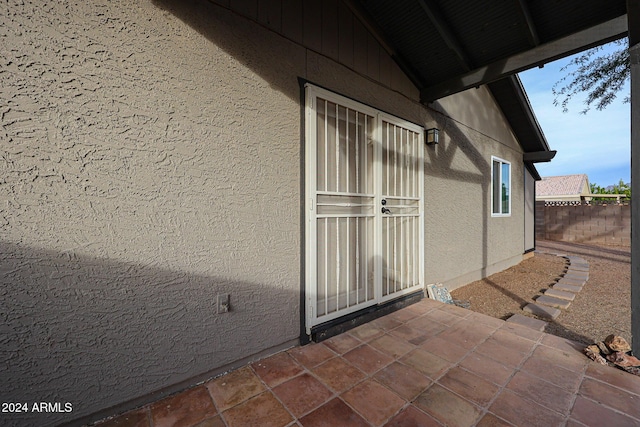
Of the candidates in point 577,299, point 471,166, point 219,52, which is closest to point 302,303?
point 219,52

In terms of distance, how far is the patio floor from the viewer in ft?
5.25

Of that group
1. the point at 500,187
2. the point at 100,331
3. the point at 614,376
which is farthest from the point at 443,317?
the point at 500,187

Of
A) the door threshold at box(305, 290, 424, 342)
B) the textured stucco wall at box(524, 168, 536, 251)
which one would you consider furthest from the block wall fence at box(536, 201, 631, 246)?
the door threshold at box(305, 290, 424, 342)

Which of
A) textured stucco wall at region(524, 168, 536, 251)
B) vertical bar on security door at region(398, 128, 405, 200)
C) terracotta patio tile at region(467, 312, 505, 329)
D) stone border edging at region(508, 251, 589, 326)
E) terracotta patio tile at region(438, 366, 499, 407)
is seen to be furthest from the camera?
textured stucco wall at region(524, 168, 536, 251)

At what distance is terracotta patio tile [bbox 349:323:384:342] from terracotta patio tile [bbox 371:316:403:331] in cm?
7

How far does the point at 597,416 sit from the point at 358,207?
90.9 inches

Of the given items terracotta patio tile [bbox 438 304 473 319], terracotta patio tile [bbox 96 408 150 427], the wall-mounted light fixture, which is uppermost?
the wall-mounted light fixture

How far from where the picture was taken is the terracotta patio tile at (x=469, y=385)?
5.83 ft

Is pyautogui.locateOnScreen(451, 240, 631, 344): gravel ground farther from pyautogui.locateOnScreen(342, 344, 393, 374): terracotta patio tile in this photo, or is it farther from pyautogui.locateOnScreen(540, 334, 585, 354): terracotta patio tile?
pyautogui.locateOnScreen(342, 344, 393, 374): terracotta patio tile

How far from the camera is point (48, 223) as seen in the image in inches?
57.4

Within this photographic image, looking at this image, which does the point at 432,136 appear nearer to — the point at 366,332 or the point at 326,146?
the point at 326,146

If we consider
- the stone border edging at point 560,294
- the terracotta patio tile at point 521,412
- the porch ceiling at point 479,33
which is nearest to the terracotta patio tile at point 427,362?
the terracotta patio tile at point 521,412

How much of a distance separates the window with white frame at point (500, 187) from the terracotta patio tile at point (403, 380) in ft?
16.2

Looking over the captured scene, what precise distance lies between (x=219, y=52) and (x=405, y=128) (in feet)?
8.15
